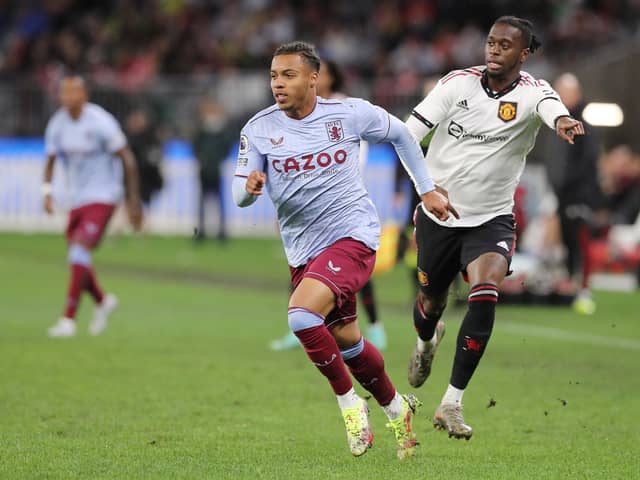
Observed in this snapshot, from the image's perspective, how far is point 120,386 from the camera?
9.80m

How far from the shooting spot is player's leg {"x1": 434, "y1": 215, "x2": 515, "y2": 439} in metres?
7.46

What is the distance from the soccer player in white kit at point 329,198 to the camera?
7121 mm

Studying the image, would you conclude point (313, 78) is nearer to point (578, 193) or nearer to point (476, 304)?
point (476, 304)

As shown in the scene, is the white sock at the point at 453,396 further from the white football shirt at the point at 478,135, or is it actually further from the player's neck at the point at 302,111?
the player's neck at the point at 302,111

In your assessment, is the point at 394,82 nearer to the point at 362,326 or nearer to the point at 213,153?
the point at 213,153

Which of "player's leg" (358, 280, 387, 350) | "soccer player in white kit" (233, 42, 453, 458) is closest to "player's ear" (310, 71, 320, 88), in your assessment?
"soccer player in white kit" (233, 42, 453, 458)

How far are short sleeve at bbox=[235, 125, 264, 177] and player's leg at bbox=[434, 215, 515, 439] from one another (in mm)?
1577

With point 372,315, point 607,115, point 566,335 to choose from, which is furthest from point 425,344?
point 607,115

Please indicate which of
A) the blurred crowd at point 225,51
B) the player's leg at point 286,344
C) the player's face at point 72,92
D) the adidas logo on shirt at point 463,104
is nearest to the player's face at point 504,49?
the adidas logo on shirt at point 463,104

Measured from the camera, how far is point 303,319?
6.97 m

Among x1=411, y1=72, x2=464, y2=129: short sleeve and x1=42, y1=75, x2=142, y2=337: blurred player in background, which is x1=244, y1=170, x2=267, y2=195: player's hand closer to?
x1=411, y1=72, x2=464, y2=129: short sleeve

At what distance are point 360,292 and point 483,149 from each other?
3.92m

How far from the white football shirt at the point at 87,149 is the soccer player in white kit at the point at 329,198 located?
244 inches

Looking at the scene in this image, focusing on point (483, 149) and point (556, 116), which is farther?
point (483, 149)
